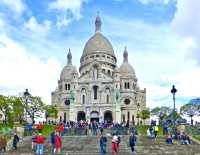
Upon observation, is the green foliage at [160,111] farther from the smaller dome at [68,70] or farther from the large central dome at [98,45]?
the smaller dome at [68,70]

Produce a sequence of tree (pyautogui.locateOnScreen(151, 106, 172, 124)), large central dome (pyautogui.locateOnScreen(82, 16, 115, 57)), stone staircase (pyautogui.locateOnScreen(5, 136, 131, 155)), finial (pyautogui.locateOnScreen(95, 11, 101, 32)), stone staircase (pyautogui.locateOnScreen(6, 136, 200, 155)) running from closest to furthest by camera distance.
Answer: stone staircase (pyautogui.locateOnScreen(5, 136, 131, 155)) → stone staircase (pyautogui.locateOnScreen(6, 136, 200, 155)) → tree (pyautogui.locateOnScreen(151, 106, 172, 124)) → large central dome (pyautogui.locateOnScreen(82, 16, 115, 57)) → finial (pyautogui.locateOnScreen(95, 11, 101, 32))

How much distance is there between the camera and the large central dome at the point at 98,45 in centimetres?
11844

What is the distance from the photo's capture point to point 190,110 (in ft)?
335

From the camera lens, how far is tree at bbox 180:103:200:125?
101 metres

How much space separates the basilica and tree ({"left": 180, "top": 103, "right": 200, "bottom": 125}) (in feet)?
37.0

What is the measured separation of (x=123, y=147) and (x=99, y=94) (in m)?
65.3

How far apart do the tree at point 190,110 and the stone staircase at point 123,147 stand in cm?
6088

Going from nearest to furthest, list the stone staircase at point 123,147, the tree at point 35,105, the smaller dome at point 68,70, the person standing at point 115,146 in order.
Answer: the person standing at point 115,146, the stone staircase at point 123,147, the tree at point 35,105, the smaller dome at point 68,70

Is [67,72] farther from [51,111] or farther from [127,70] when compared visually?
[51,111]

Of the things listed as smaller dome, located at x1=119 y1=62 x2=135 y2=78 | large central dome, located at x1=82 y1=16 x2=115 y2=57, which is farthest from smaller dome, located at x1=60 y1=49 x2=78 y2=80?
smaller dome, located at x1=119 y1=62 x2=135 y2=78

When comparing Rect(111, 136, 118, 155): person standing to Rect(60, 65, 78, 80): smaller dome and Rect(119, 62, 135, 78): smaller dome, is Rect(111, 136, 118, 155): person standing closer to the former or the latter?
Rect(119, 62, 135, 78): smaller dome

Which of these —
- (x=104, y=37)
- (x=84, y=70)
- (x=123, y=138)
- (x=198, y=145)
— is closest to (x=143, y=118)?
(x=84, y=70)

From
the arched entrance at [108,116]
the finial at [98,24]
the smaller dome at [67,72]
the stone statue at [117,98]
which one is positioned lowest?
the arched entrance at [108,116]

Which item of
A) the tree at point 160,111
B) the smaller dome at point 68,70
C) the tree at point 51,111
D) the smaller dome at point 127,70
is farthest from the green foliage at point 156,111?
the tree at point 51,111
